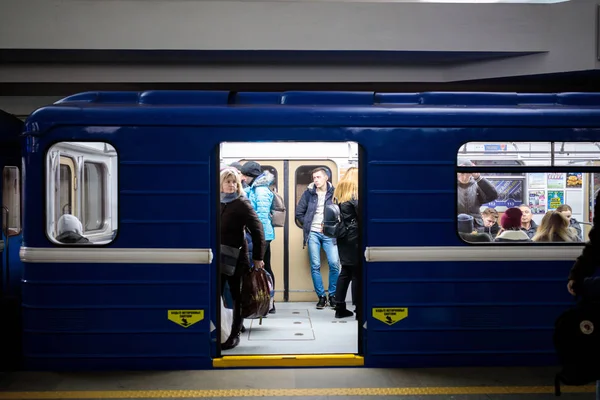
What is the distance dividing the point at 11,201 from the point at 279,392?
3.37m

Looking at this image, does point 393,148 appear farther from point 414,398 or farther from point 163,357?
point 163,357

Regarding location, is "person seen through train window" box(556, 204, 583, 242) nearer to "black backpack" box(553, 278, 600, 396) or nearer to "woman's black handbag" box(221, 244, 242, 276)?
"black backpack" box(553, 278, 600, 396)

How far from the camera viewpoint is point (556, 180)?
416 centimetres

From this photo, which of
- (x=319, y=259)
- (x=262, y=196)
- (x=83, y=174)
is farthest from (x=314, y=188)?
(x=83, y=174)

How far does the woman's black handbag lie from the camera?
455 cm

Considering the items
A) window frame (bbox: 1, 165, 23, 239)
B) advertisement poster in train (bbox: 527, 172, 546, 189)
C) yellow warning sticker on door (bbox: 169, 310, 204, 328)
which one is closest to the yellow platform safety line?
yellow warning sticker on door (bbox: 169, 310, 204, 328)

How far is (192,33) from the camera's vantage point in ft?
21.6

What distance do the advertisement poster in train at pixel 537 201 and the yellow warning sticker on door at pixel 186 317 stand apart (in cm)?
292

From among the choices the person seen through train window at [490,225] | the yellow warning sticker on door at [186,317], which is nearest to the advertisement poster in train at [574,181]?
the person seen through train window at [490,225]

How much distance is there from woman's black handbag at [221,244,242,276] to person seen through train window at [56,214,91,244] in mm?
1164

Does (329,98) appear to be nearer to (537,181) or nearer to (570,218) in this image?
(537,181)

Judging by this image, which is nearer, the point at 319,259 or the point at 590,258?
the point at 590,258

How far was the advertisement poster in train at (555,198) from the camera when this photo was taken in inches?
165

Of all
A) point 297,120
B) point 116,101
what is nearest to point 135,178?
point 116,101
